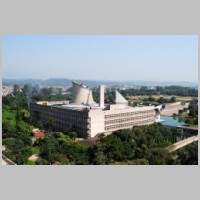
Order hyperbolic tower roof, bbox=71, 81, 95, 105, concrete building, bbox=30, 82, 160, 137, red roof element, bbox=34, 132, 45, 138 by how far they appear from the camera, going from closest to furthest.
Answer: red roof element, bbox=34, 132, 45, 138, concrete building, bbox=30, 82, 160, 137, hyperbolic tower roof, bbox=71, 81, 95, 105

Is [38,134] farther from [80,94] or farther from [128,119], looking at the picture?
[128,119]

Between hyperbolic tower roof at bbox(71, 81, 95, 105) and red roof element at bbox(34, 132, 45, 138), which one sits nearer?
red roof element at bbox(34, 132, 45, 138)

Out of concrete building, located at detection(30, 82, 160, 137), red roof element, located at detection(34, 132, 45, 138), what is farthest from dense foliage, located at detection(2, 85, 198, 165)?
concrete building, located at detection(30, 82, 160, 137)

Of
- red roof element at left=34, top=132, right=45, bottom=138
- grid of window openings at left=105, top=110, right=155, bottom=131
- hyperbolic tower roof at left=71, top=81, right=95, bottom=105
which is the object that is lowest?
red roof element at left=34, top=132, right=45, bottom=138

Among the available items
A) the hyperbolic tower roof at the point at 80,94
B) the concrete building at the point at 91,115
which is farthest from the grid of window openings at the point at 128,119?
the hyperbolic tower roof at the point at 80,94

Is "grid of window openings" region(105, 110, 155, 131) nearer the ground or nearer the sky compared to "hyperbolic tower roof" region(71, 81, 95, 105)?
nearer the ground

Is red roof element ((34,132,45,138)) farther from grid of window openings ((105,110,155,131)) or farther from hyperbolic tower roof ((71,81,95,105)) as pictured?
grid of window openings ((105,110,155,131))

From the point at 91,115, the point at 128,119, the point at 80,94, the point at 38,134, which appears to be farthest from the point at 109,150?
the point at 80,94

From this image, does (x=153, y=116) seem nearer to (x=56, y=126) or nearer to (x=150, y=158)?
(x=56, y=126)

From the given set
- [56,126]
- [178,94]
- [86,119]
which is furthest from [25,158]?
[178,94]

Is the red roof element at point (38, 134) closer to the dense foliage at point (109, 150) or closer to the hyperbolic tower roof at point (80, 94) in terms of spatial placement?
the dense foliage at point (109, 150)
